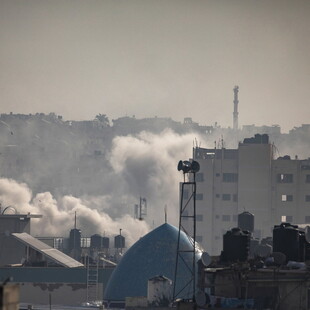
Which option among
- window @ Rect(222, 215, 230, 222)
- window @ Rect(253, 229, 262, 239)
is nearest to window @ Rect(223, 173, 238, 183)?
window @ Rect(222, 215, 230, 222)

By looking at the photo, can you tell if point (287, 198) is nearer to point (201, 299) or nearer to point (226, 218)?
point (226, 218)

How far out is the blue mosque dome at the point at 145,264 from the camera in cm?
9562

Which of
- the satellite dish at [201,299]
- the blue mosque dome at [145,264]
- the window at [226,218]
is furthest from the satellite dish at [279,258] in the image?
the window at [226,218]

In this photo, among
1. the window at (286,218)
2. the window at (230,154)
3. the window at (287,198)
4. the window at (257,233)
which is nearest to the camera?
the window at (257,233)

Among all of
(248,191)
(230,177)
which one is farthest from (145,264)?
(230,177)

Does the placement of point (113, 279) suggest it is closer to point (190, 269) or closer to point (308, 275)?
point (190, 269)

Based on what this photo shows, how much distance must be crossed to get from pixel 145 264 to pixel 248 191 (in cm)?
9159

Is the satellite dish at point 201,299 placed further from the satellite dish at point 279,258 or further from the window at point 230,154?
the window at point 230,154

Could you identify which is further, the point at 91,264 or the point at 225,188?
the point at 225,188

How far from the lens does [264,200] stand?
619 feet

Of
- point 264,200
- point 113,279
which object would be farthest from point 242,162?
point 113,279

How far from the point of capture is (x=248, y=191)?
188625 mm

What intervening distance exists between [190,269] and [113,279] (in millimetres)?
7746

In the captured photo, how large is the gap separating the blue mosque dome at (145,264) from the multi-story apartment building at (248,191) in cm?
8802
